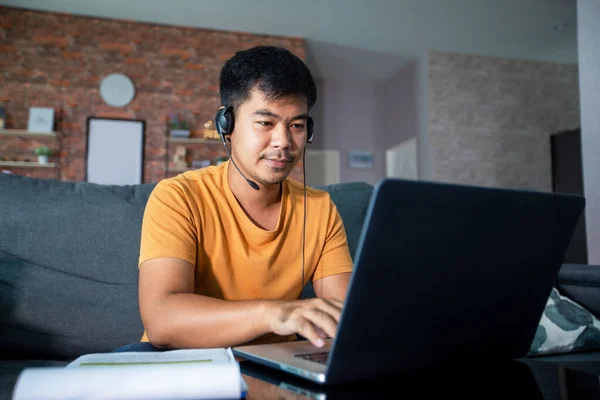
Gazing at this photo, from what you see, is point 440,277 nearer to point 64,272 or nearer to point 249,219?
point 249,219

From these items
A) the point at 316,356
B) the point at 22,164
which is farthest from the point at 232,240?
the point at 22,164

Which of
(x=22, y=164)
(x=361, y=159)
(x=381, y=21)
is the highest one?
(x=381, y=21)

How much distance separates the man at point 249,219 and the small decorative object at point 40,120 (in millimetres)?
4489

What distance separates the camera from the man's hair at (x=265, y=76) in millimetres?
1110

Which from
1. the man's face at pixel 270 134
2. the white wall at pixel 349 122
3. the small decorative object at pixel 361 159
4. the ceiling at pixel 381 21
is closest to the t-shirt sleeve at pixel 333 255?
the man's face at pixel 270 134

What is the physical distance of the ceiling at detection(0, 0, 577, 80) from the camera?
5027mm

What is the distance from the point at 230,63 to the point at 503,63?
6.19 m

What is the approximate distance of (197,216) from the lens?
43.3 inches

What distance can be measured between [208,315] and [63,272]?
30.1 inches

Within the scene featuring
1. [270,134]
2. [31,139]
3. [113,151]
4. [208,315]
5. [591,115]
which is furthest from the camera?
[113,151]

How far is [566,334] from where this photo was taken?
142 cm

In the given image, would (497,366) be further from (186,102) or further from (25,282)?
(186,102)

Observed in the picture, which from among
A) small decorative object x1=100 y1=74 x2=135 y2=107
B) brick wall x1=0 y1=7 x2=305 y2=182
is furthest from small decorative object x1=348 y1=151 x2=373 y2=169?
small decorative object x1=100 y1=74 x2=135 y2=107

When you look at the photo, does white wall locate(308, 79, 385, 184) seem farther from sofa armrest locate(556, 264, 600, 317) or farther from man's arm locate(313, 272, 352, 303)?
man's arm locate(313, 272, 352, 303)
